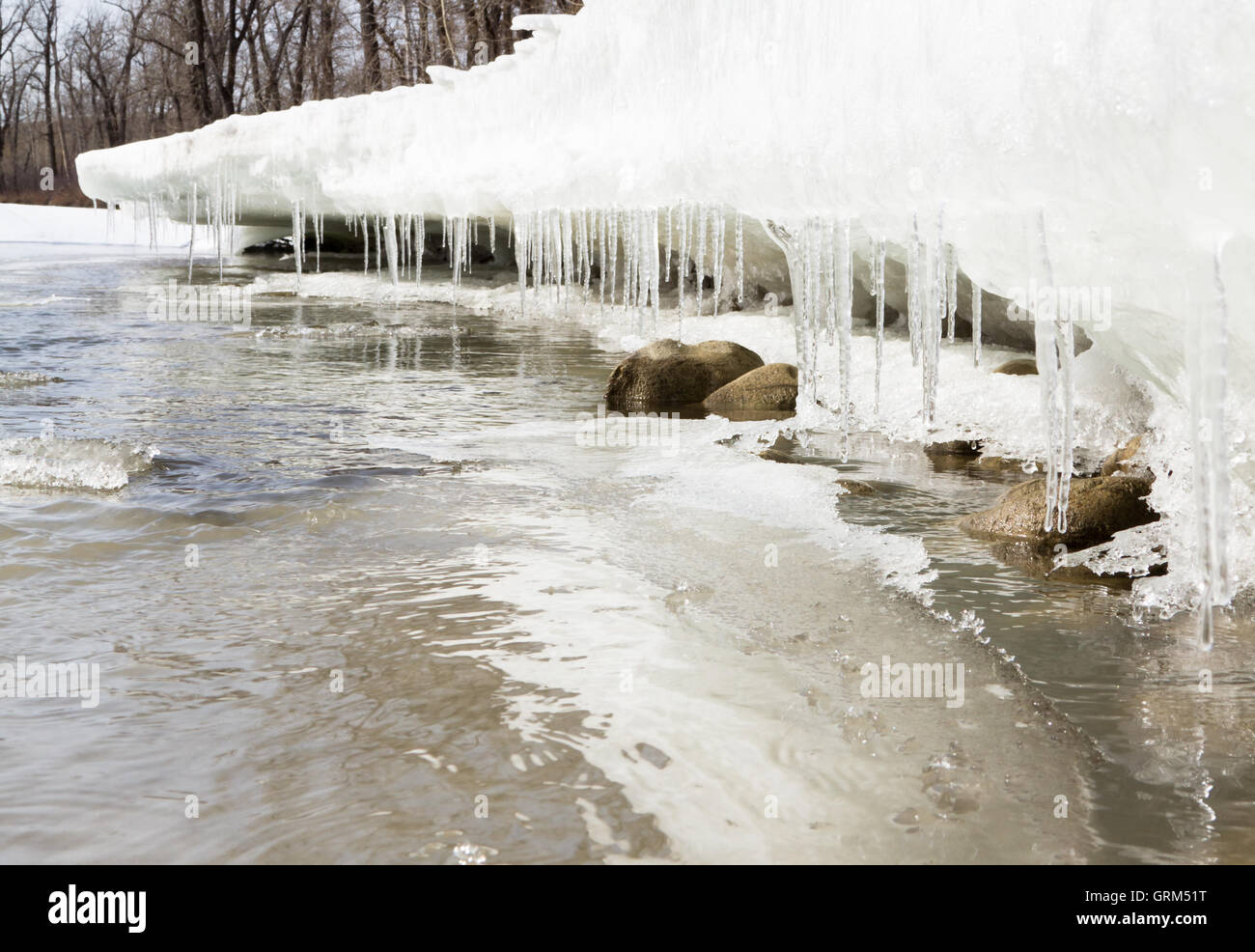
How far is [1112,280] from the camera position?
3.65m

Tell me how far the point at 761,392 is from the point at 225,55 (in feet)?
125

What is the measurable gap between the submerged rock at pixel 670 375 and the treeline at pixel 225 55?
45.0ft

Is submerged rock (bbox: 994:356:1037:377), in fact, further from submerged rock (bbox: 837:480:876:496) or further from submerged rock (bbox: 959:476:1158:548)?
submerged rock (bbox: 959:476:1158:548)

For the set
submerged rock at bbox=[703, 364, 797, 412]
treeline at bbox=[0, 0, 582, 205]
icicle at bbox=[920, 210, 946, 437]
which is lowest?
submerged rock at bbox=[703, 364, 797, 412]

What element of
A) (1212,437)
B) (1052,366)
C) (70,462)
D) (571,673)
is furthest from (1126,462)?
(70,462)

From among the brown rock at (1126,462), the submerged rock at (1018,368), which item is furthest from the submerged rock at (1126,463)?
the submerged rock at (1018,368)

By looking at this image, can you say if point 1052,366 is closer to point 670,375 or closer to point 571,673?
point 571,673

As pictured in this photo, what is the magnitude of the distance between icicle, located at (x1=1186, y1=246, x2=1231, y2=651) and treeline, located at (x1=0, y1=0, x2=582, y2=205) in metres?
18.4

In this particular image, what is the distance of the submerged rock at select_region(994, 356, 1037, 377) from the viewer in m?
6.99

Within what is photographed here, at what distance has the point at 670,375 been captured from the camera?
7734mm

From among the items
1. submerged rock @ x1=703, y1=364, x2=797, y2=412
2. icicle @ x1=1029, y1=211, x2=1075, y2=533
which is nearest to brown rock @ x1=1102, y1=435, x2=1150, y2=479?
icicle @ x1=1029, y1=211, x2=1075, y2=533

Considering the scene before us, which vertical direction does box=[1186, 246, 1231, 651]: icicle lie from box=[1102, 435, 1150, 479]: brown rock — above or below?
above

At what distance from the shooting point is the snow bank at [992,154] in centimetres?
278
